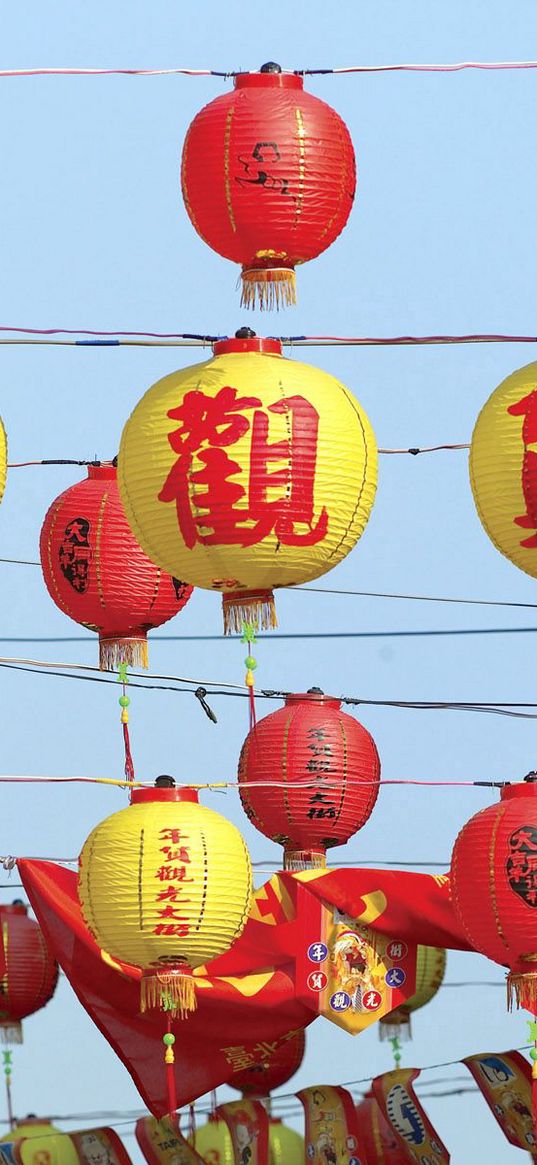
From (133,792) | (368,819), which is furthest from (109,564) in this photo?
(368,819)

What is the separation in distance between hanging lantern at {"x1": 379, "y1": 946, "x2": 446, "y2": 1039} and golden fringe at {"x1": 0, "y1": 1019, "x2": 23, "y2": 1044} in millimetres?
2169

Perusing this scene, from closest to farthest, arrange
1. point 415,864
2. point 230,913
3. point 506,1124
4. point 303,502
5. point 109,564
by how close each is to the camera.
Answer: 1. point 303,502
2. point 230,913
3. point 109,564
4. point 506,1124
5. point 415,864

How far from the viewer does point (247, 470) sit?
891cm

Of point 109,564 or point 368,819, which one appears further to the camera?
point 368,819

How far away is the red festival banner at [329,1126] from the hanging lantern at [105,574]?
239cm

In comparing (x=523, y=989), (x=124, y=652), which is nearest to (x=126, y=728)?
(x=124, y=652)

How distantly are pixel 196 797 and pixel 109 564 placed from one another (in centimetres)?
109

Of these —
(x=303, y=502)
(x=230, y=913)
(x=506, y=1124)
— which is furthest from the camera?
(x=506, y=1124)

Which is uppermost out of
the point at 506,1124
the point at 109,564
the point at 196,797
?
the point at 109,564

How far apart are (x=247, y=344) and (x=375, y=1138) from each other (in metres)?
4.45

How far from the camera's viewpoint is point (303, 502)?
8945mm

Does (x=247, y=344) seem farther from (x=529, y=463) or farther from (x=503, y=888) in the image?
(x=503, y=888)

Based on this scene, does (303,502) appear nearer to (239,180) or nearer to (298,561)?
(298,561)

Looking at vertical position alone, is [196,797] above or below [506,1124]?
above
